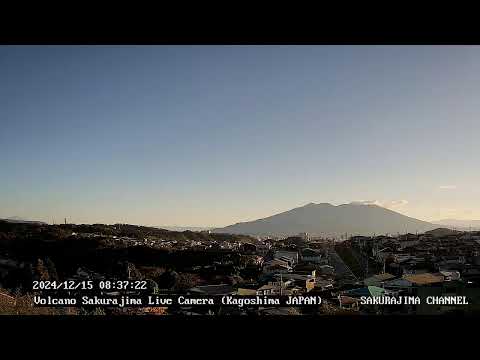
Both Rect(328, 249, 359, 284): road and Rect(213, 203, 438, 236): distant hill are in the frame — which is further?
Rect(213, 203, 438, 236): distant hill

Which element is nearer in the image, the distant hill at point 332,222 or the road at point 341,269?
the road at point 341,269

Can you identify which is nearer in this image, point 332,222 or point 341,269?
point 341,269

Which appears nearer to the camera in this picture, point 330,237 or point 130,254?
point 130,254

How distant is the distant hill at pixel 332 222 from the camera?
13.9 feet

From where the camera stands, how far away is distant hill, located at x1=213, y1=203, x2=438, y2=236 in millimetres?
4230

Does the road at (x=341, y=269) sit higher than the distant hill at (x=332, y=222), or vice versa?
the distant hill at (x=332, y=222)

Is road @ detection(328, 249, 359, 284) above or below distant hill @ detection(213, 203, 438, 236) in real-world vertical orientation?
below

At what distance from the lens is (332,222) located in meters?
4.62
